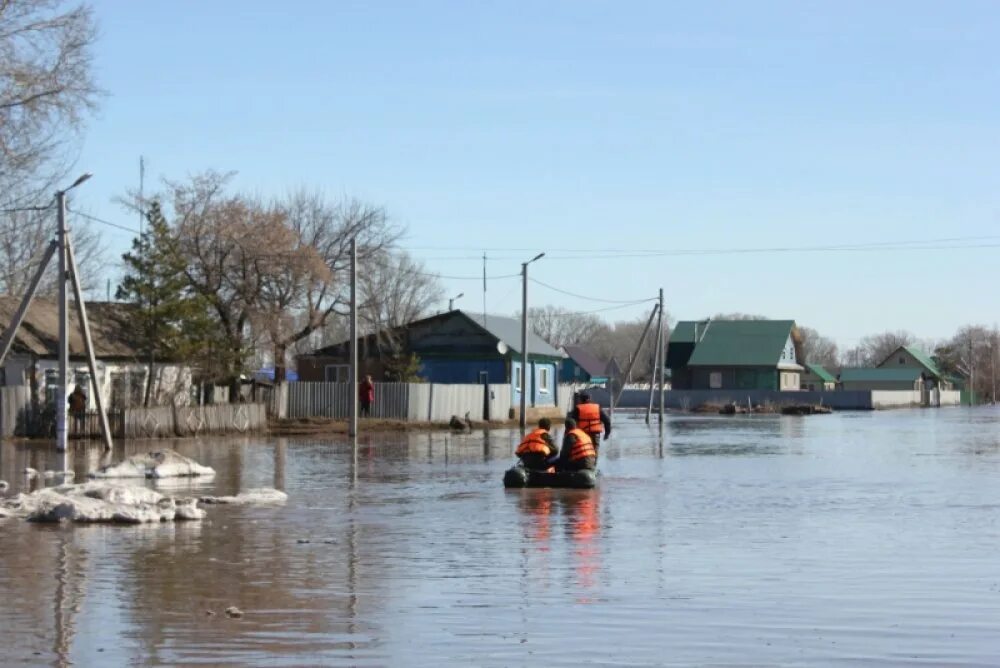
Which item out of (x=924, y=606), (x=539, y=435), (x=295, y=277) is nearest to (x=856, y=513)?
(x=539, y=435)

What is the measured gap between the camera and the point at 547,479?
83.5 ft

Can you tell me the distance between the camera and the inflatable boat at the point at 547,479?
83.4ft

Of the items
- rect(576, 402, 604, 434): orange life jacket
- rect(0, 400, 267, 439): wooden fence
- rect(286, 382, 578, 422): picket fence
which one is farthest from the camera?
rect(286, 382, 578, 422): picket fence

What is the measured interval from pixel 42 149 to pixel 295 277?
648 inches

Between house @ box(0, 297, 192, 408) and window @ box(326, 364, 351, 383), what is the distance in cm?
1799

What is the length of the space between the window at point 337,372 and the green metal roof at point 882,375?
312 ft

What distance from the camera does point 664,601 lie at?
12.5 metres

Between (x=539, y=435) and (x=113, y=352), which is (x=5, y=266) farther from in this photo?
(x=539, y=435)

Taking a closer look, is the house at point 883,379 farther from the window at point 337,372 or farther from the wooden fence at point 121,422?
the wooden fence at point 121,422

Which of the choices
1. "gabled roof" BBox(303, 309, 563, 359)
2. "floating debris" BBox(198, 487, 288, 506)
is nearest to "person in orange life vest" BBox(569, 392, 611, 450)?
"floating debris" BBox(198, 487, 288, 506)

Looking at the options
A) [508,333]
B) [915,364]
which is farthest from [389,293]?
[915,364]

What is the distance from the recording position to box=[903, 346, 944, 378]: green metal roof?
160962 mm

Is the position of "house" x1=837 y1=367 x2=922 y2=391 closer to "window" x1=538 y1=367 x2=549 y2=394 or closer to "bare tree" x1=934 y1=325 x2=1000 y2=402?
"bare tree" x1=934 y1=325 x2=1000 y2=402

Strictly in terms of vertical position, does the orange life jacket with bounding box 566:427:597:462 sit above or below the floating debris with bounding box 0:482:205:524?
above
